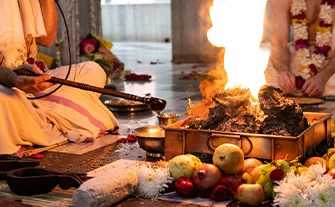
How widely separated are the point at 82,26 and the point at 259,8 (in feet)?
17.9

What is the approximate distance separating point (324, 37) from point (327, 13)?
26cm

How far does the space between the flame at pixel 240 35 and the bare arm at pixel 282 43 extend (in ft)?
→ 6.81

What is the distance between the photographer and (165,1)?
888 inches

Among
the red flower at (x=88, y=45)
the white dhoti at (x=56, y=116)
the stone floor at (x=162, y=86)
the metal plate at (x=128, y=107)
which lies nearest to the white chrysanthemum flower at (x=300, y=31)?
the stone floor at (x=162, y=86)

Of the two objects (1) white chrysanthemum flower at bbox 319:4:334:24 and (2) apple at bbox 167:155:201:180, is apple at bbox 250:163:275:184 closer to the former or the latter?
(2) apple at bbox 167:155:201:180

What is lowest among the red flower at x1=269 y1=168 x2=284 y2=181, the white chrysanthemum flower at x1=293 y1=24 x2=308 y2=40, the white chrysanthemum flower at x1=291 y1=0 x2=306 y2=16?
the red flower at x1=269 y1=168 x2=284 y2=181

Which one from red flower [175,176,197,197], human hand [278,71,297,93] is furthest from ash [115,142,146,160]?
human hand [278,71,297,93]

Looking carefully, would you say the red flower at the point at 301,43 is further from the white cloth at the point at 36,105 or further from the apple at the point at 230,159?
the apple at the point at 230,159

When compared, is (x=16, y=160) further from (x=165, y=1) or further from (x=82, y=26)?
(x=165, y=1)

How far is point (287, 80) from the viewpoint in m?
6.81

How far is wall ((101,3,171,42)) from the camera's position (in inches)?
870

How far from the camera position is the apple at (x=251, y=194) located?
10.9 feet

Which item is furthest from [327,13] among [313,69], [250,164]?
[250,164]

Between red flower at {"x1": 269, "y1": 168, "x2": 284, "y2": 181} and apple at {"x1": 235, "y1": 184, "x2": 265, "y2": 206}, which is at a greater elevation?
red flower at {"x1": 269, "y1": 168, "x2": 284, "y2": 181}
